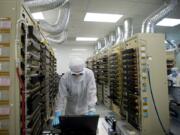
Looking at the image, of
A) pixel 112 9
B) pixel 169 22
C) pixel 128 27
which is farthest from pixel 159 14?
pixel 169 22

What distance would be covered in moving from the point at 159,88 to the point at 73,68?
6.90 ft

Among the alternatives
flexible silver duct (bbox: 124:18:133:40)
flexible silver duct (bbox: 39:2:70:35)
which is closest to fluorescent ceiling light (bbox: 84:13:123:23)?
flexible silver duct (bbox: 124:18:133:40)

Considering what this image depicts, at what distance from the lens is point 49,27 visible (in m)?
4.85

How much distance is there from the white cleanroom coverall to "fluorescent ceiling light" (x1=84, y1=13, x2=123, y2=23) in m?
2.98

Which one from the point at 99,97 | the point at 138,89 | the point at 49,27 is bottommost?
the point at 99,97

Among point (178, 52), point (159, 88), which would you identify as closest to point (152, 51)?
point (159, 88)

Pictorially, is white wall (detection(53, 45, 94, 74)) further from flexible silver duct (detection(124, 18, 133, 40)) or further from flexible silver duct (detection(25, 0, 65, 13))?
flexible silver duct (detection(25, 0, 65, 13))

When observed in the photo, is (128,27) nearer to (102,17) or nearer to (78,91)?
(102,17)

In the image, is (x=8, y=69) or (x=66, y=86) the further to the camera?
(x=66, y=86)

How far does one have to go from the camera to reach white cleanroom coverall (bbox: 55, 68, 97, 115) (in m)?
2.76

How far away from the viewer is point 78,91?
283 centimetres

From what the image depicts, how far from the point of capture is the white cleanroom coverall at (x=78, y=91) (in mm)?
2756

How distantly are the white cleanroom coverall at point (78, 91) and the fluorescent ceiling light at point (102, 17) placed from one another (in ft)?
9.79

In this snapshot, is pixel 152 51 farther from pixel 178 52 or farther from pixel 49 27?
pixel 178 52
